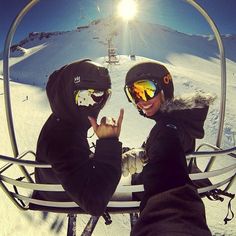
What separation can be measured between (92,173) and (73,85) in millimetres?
626

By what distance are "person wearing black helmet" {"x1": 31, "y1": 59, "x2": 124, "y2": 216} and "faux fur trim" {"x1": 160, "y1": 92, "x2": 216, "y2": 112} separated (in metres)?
0.37

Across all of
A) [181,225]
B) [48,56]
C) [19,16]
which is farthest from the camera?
[48,56]

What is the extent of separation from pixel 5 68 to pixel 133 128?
29.6 feet

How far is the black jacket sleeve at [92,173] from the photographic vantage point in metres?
1.75

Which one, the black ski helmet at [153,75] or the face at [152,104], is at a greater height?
the black ski helmet at [153,75]

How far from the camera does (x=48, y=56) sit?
64.6 metres

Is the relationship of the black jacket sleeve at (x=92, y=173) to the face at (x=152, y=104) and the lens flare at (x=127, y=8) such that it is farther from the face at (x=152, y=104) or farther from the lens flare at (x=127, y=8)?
the lens flare at (x=127, y=8)

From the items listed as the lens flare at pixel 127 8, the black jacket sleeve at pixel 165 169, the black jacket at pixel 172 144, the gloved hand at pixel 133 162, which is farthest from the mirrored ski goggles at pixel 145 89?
the black jacket sleeve at pixel 165 169

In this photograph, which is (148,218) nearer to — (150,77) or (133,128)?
(150,77)

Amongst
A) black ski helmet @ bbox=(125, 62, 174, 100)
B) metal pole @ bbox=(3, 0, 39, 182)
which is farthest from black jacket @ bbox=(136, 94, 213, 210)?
metal pole @ bbox=(3, 0, 39, 182)

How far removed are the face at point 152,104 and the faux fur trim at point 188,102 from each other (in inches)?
5.8

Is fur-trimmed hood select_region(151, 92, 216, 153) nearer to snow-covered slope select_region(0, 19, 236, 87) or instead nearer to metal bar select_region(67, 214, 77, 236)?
metal bar select_region(67, 214, 77, 236)

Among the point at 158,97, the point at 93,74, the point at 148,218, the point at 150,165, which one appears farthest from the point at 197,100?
the point at 148,218

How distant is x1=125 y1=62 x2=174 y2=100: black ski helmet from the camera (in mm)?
2369
